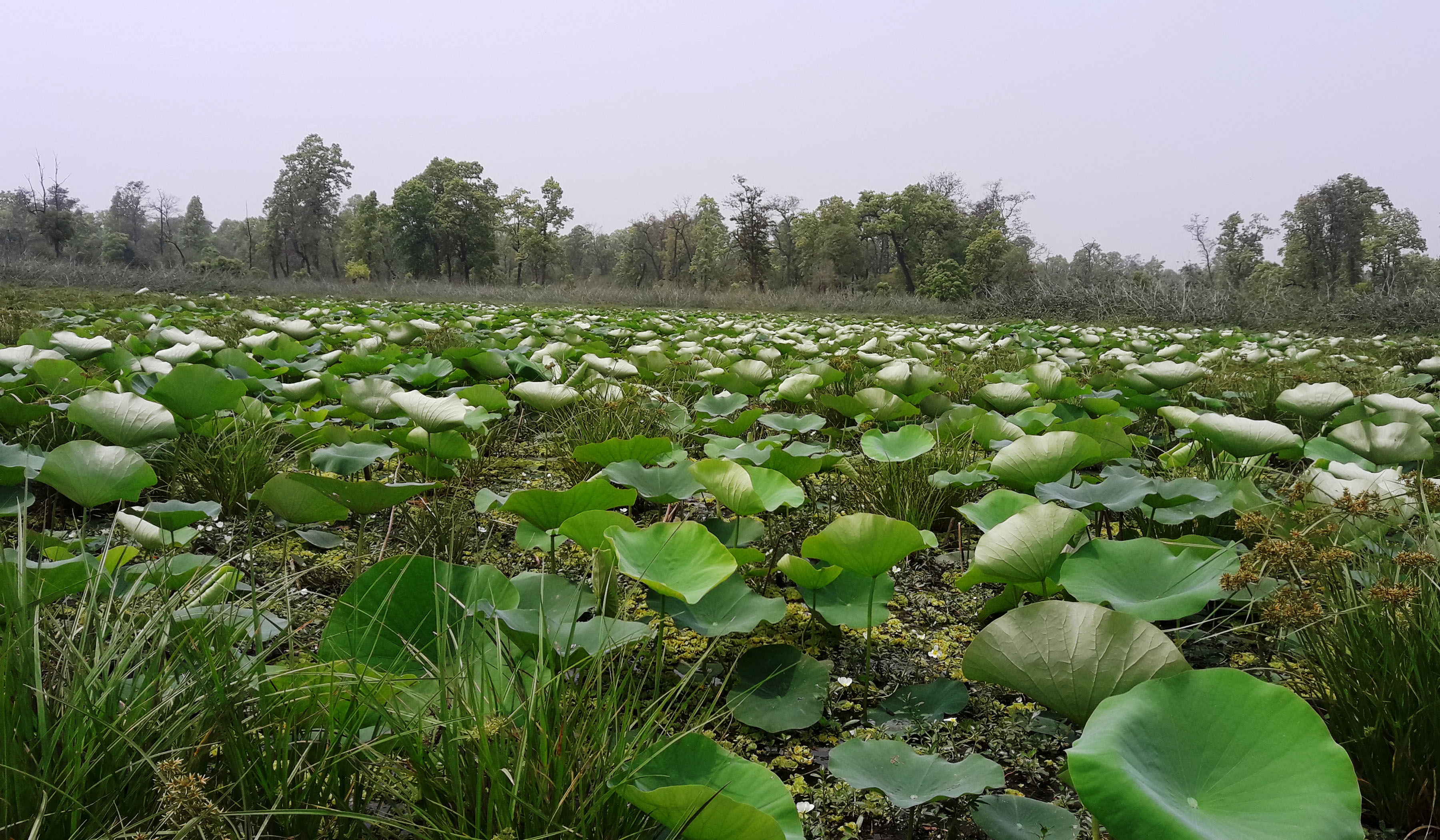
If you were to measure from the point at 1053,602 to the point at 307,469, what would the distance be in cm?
149

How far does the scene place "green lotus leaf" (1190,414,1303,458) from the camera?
4.56ft

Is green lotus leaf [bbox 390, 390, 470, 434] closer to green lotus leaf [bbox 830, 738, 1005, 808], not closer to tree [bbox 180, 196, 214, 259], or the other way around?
green lotus leaf [bbox 830, 738, 1005, 808]

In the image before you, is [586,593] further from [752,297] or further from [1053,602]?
[752,297]

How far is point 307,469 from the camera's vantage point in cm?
154

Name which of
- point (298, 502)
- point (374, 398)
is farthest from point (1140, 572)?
point (374, 398)

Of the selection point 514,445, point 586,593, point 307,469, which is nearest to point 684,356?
point 514,445

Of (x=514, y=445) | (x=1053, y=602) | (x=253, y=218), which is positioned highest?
(x=253, y=218)

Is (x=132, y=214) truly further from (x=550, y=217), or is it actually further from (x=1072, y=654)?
(x=1072, y=654)

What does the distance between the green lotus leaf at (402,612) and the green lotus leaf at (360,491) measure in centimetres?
24

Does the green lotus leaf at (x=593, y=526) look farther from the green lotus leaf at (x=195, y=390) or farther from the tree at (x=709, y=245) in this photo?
the tree at (x=709, y=245)

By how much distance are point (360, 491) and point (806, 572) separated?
70 centimetres

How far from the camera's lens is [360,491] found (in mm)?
1100

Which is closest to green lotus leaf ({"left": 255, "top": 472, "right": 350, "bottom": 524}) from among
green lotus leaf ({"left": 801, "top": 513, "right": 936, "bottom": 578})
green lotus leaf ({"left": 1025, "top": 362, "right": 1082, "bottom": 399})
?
green lotus leaf ({"left": 801, "top": 513, "right": 936, "bottom": 578})

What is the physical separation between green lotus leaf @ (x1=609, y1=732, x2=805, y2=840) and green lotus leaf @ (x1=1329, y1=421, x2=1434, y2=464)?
1634mm
